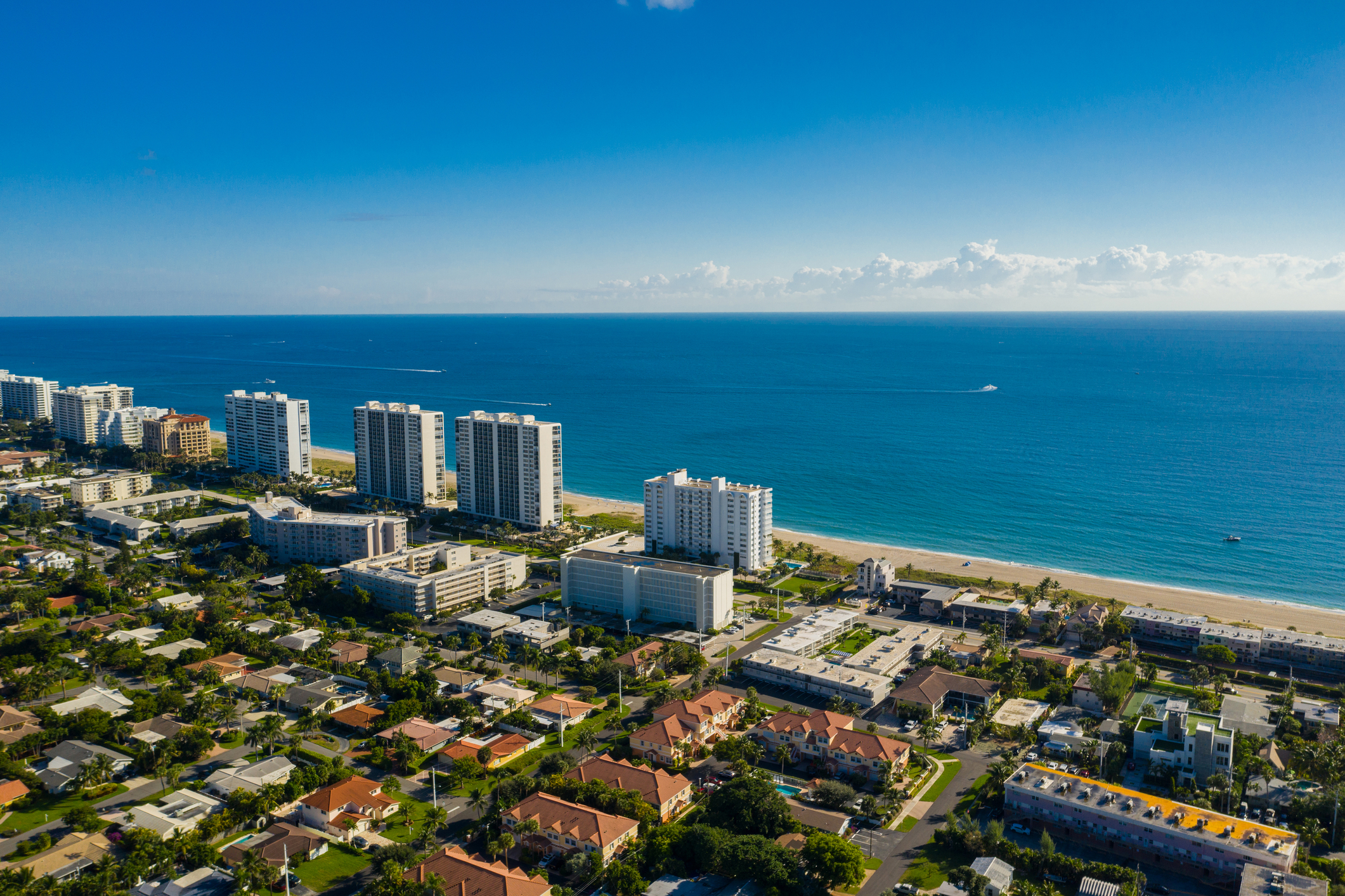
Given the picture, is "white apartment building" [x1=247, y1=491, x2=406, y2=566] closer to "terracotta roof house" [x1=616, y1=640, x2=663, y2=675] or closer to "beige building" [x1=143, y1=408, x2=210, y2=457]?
"terracotta roof house" [x1=616, y1=640, x2=663, y2=675]

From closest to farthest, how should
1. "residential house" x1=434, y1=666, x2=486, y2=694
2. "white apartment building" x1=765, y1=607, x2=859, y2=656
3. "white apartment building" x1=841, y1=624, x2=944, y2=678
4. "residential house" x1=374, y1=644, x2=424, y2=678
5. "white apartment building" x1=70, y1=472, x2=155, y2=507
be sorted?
"residential house" x1=434, y1=666, x2=486, y2=694 → "residential house" x1=374, y1=644, x2=424, y2=678 → "white apartment building" x1=841, y1=624, x2=944, y2=678 → "white apartment building" x1=765, y1=607, x2=859, y2=656 → "white apartment building" x1=70, y1=472, x2=155, y2=507

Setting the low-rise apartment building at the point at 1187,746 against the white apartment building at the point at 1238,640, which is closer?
the low-rise apartment building at the point at 1187,746

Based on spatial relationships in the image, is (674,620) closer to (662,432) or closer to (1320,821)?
(1320,821)

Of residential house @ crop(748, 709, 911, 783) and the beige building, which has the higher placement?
the beige building

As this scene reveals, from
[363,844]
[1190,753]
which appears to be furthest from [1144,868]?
[363,844]

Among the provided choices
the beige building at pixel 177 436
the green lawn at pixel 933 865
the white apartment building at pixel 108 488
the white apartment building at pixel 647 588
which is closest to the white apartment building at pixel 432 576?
the white apartment building at pixel 647 588

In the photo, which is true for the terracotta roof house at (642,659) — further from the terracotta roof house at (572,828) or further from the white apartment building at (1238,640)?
the white apartment building at (1238,640)

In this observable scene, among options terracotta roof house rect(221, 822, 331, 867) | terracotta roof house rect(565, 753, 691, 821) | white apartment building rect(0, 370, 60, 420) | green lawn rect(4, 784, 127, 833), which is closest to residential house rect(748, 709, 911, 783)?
terracotta roof house rect(565, 753, 691, 821)

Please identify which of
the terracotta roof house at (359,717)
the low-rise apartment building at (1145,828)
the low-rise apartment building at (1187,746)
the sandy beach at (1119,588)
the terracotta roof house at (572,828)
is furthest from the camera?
the sandy beach at (1119,588)
